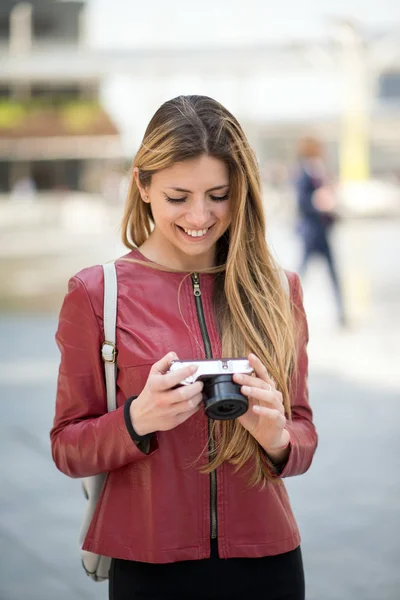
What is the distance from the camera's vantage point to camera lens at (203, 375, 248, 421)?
162 cm

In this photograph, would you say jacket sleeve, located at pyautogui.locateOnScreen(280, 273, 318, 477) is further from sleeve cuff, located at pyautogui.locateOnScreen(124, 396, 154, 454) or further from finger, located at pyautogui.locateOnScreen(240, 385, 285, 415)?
sleeve cuff, located at pyautogui.locateOnScreen(124, 396, 154, 454)

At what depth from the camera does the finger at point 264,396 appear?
5.38ft

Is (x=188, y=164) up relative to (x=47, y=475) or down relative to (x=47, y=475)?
up

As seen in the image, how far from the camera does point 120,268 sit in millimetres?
1981

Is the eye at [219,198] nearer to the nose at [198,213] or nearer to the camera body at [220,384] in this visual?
the nose at [198,213]

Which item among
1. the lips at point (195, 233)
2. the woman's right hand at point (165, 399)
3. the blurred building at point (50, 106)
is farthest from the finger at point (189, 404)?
the blurred building at point (50, 106)

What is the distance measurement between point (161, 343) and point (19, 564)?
231 centimetres

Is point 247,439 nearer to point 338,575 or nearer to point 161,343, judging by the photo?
point 161,343

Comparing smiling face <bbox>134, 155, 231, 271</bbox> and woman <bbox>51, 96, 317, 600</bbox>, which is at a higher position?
smiling face <bbox>134, 155, 231, 271</bbox>

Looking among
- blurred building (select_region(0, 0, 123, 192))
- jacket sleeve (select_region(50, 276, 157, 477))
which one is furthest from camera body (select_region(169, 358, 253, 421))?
blurred building (select_region(0, 0, 123, 192))

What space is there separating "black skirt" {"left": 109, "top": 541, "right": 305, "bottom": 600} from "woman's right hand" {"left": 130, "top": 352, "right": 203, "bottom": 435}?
321 millimetres

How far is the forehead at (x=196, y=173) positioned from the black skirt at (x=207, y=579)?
74cm

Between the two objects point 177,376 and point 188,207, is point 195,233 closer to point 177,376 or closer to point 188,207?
A: point 188,207

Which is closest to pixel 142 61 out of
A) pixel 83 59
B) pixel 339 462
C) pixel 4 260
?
pixel 83 59
